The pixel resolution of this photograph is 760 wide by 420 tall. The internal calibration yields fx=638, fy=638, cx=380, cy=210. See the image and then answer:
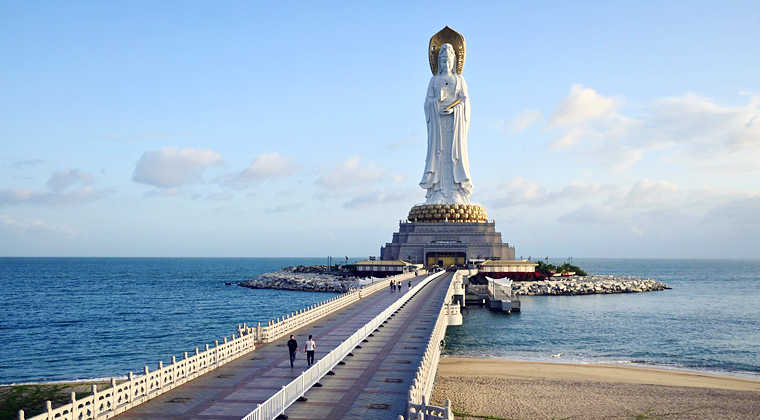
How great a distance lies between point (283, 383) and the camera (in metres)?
15.3

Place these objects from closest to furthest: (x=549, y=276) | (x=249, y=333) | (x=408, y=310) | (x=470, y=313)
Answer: (x=249, y=333)
(x=408, y=310)
(x=470, y=313)
(x=549, y=276)

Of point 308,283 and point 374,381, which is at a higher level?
point 308,283

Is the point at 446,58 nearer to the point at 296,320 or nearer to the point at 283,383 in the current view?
the point at 296,320

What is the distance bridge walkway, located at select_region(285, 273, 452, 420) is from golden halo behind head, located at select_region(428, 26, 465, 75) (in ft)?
175

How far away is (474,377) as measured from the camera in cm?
2492

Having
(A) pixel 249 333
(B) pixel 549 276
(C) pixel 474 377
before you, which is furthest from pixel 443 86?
(A) pixel 249 333

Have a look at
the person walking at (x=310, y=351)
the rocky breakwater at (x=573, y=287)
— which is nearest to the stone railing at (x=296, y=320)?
the person walking at (x=310, y=351)

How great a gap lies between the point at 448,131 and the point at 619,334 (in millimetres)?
40394

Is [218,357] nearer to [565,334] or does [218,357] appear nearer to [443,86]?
[565,334]

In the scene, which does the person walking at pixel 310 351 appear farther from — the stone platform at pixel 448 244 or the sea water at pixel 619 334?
the stone platform at pixel 448 244

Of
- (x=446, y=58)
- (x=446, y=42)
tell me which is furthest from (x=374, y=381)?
(x=446, y=42)

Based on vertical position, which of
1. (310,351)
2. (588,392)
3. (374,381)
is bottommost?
(588,392)

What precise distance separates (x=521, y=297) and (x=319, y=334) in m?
38.5

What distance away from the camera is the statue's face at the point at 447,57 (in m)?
72.8
